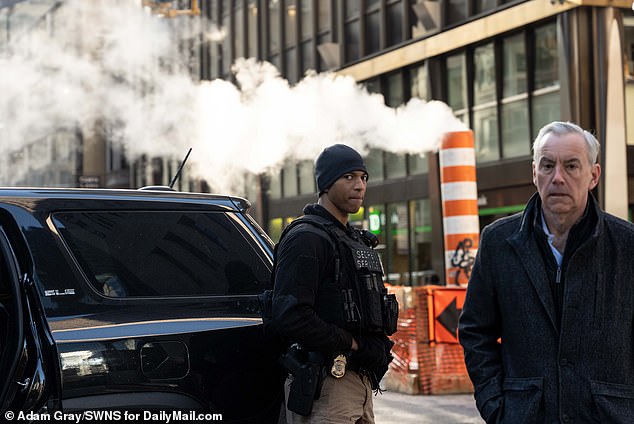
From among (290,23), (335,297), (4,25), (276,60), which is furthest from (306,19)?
(4,25)

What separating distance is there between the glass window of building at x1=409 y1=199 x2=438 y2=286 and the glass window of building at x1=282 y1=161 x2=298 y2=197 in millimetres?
6062

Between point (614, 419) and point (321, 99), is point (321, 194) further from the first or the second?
point (321, 99)

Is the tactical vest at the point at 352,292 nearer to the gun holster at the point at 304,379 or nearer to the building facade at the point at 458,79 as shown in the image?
the gun holster at the point at 304,379

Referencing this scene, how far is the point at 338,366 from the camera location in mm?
3889

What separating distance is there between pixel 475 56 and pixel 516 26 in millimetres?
2054

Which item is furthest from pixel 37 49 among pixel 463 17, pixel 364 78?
pixel 463 17

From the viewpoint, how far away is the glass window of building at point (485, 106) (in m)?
21.4

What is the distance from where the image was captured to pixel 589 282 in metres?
3.07

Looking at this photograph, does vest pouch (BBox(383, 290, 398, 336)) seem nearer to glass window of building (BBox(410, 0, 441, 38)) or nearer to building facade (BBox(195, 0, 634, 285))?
building facade (BBox(195, 0, 634, 285))

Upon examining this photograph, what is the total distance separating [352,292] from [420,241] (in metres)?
19.9

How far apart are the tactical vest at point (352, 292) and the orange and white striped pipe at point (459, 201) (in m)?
8.80

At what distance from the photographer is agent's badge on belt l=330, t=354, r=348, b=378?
3885mm

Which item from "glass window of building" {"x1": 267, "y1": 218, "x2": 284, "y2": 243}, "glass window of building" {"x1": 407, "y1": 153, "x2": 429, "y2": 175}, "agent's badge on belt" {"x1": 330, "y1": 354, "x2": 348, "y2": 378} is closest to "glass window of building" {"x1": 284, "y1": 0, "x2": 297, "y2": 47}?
"glass window of building" {"x1": 267, "y1": 218, "x2": 284, "y2": 243}

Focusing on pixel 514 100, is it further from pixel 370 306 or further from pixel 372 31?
pixel 370 306
